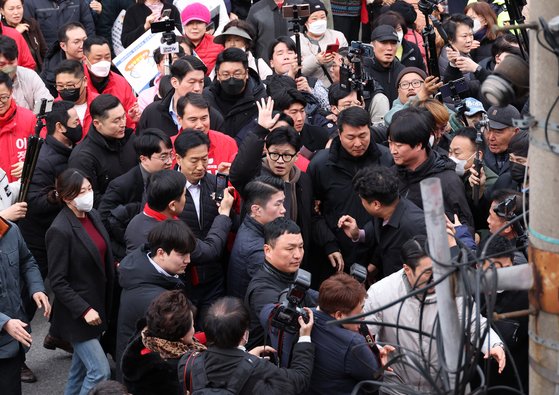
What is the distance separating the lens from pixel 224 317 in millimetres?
4766

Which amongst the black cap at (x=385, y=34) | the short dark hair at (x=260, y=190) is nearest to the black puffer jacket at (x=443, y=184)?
the short dark hair at (x=260, y=190)

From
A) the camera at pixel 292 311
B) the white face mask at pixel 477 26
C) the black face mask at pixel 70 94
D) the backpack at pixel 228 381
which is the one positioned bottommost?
the white face mask at pixel 477 26

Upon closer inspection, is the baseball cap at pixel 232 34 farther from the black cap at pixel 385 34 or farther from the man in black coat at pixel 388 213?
the man in black coat at pixel 388 213

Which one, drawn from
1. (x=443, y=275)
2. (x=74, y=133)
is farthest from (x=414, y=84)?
(x=443, y=275)

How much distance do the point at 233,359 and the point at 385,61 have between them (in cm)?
540

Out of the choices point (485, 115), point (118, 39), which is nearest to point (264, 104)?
point (485, 115)

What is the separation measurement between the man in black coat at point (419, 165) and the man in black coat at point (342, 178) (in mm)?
274

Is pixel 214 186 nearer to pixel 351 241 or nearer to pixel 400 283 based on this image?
pixel 351 241

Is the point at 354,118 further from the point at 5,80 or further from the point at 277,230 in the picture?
the point at 5,80

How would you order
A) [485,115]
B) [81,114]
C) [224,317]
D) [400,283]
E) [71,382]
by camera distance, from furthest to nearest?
[81,114] → [485,115] → [71,382] → [400,283] → [224,317]

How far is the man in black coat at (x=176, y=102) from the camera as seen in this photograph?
819 cm

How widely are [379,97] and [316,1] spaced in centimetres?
196

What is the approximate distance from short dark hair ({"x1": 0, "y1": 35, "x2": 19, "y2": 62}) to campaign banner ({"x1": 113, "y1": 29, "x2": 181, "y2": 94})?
41.0 inches

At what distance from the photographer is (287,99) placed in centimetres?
771
